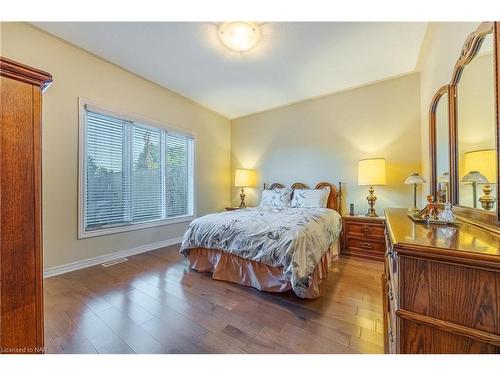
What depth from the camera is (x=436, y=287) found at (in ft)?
2.13

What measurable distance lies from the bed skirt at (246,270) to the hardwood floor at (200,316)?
3.0 inches

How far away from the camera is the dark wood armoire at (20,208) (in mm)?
578

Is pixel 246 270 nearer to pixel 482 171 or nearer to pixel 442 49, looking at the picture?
pixel 482 171

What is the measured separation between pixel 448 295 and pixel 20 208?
1292 millimetres

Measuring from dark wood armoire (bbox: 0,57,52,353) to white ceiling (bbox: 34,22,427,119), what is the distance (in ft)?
6.49

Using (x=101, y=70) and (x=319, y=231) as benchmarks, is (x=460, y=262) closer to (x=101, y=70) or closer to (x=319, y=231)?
(x=319, y=231)

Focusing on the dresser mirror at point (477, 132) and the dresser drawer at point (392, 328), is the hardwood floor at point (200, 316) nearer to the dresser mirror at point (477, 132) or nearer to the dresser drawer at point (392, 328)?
the dresser drawer at point (392, 328)

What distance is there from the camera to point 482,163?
1.02m

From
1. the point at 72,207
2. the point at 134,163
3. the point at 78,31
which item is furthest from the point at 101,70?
the point at 72,207

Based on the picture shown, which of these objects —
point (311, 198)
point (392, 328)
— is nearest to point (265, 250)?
point (392, 328)
